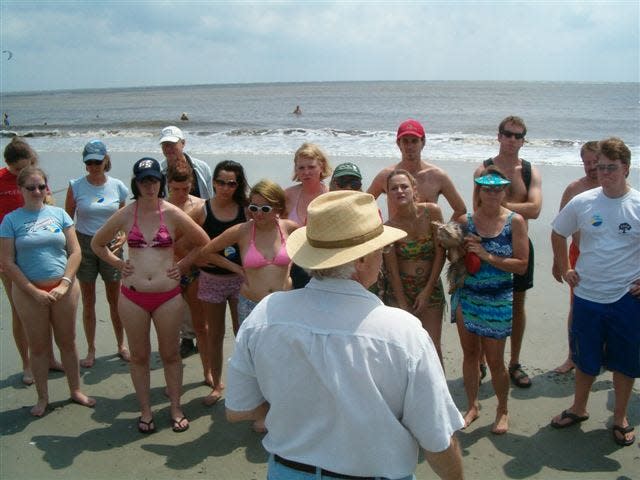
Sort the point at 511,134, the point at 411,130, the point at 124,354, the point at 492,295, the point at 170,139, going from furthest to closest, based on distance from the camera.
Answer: the point at 124,354 → the point at 170,139 → the point at 511,134 → the point at 411,130 → the point at 492,295

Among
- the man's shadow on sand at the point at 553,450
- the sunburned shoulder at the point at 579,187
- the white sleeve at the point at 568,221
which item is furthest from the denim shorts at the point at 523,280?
the man's shadow on sand at the point at 553,450

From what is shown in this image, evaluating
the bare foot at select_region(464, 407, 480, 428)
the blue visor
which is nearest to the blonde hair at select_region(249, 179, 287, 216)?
the blue visor

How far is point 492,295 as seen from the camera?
12.1 feet

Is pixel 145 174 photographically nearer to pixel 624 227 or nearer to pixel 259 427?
pixel 259 427

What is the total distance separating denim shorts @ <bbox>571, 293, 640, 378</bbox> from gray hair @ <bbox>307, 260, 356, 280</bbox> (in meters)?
2.70

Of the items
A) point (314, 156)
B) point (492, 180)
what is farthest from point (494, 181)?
point (314, 156)

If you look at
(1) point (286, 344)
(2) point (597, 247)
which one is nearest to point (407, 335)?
(1) point (286, 344)

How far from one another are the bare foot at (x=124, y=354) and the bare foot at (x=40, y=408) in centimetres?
89

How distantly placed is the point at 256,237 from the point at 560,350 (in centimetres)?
309

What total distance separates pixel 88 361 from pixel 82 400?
2.46 feet

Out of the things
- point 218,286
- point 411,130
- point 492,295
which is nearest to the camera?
point 492,295

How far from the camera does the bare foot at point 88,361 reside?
195 inches

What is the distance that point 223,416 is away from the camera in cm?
413

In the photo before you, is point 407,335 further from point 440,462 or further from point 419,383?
point 440,462
